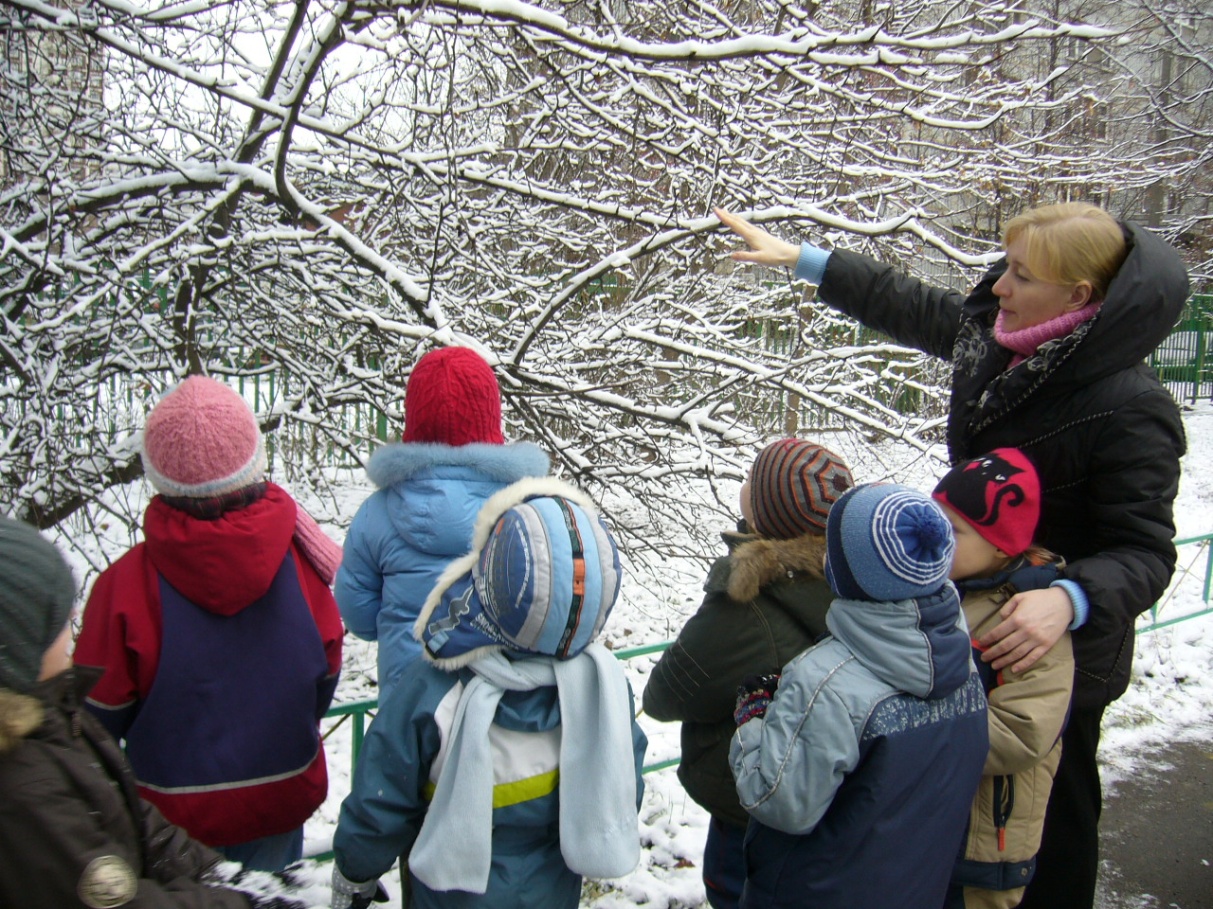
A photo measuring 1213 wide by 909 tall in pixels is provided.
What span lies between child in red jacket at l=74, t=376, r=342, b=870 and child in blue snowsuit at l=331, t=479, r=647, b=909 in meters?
0.39

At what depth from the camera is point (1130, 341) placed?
1.62 m

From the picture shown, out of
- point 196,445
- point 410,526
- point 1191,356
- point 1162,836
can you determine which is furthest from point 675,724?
point 1191,356

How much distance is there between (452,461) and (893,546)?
1174 millimetres

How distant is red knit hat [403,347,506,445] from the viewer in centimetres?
221

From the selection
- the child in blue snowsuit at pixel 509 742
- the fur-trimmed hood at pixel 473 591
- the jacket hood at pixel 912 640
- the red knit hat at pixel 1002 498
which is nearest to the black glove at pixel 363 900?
the child in blue snowsuit at pixel 509 742

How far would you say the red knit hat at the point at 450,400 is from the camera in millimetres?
2215

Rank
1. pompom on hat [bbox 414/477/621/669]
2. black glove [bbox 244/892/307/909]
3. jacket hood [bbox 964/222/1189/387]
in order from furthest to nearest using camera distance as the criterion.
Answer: jacket hood [bbox 964/222/1189/387]
pompom on hat [bbox 414/477/621/669]
black glove [bbox 244/892/307/909]

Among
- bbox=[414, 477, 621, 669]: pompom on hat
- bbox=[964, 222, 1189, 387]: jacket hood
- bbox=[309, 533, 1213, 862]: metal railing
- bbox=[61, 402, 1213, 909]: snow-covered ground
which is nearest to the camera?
bbox=[414, 477, 621, 669]: pompom on hat

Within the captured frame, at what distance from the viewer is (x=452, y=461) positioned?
87.5 inches

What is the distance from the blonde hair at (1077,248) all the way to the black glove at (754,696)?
0.96 metres

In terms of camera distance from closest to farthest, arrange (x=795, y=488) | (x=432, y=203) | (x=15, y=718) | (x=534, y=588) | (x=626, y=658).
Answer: (x=15, y=718) → (x=534, y=588) → (x=795, y=488) → (x=626, y=658) → (x=432, y=203)

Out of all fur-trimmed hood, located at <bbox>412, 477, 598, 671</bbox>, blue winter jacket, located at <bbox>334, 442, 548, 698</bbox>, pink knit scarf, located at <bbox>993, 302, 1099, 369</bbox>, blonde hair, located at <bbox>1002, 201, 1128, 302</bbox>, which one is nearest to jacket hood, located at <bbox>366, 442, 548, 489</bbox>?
blue winter jacket, located at <bbox>334, 442, 548, 698</bbox>

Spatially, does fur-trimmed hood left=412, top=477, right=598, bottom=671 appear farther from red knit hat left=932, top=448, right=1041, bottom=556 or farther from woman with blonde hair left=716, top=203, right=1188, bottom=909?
woman with blonde hair left=716, top=203, right=1188, bottom=909

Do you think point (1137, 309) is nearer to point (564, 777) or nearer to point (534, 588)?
point (534, 588)
